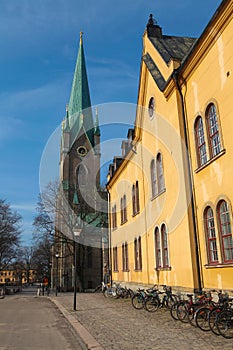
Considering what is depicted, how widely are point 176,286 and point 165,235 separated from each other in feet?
9.08

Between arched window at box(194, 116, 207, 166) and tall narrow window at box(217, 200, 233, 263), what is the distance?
2171mm

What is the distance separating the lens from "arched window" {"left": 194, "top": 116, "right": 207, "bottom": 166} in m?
Result: 13.2

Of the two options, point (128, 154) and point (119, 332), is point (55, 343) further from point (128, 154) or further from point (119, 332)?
point (128, 154)

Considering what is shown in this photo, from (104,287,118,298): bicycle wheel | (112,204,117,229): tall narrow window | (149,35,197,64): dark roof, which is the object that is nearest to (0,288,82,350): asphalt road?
(104,287,118,298): bicycle wheel

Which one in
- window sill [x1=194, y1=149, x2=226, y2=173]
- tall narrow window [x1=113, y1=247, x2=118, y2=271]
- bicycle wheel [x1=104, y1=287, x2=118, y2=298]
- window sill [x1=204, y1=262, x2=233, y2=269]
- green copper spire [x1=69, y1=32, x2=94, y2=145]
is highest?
green copper spire [x1=69, y1=32, x2=94, y2=145]

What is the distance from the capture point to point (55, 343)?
905cm

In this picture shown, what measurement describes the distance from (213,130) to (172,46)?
31.0 ft

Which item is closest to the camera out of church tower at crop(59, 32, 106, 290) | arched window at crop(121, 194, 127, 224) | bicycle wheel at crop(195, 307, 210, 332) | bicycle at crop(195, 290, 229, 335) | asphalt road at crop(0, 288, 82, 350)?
asphalt road at crop(0, 288, 82, 350)

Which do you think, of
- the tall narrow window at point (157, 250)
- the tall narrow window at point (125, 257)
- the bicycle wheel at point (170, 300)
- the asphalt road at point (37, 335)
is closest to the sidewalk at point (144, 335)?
the asphalt road at point (37, 335)

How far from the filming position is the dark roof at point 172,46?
18281 mm

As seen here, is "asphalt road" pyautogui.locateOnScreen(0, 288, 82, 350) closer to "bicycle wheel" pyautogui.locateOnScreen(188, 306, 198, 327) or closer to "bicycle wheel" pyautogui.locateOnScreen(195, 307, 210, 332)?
"bicycle wheel" pyautogui.locateOnScreen(195, 307, 210, 332)

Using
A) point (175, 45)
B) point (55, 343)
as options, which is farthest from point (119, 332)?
point (175, 45)

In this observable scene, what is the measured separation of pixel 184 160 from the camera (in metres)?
14.3

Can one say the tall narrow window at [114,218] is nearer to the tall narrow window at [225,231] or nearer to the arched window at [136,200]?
the arched window at [136,200]
